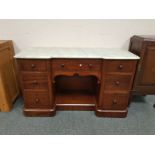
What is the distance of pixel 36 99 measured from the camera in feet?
4.97

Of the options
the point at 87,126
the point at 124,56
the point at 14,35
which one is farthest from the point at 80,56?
the point at 14,35

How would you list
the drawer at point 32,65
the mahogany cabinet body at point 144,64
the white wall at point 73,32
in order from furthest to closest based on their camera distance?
the white wall at point 73,32, the mahogany cabinet body at point 144,64, the drawer at point 32,65

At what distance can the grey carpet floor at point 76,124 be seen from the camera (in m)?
1.41

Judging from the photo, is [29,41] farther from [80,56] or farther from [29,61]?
[80,56]

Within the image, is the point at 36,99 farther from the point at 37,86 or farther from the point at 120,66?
the point at 120,66

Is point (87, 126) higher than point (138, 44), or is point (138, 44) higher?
point (138, 44)

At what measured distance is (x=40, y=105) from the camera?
156 centimetres

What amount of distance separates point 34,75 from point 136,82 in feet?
3.85

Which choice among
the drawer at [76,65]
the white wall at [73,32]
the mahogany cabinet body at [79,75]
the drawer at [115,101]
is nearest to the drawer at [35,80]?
the mahogany cabinet body at [79,75]

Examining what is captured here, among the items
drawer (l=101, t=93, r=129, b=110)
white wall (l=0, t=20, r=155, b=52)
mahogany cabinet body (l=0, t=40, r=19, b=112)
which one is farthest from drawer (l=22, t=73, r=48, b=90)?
drawer (l=101, t=93, r=129, b=110)

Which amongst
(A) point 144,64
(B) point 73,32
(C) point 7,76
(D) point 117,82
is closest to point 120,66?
(D) point 117,82

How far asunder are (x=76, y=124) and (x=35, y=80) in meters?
0.66

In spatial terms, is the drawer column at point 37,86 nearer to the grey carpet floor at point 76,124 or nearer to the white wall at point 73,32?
the grey carpet floor at point 76,124

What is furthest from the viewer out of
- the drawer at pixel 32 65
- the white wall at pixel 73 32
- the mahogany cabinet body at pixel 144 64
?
the white wall at pixel 73 32
